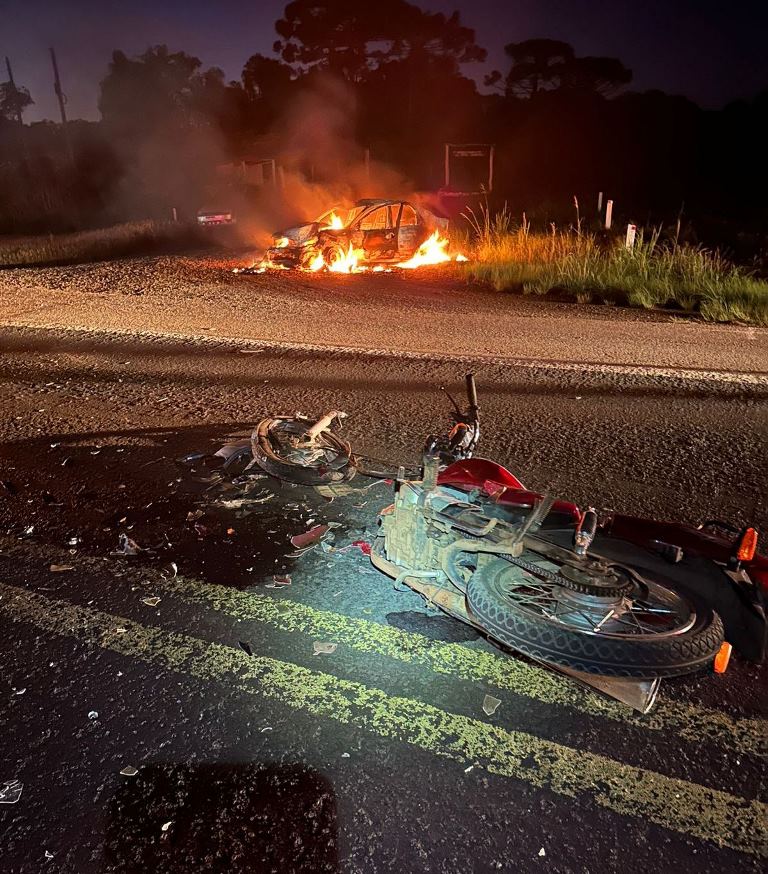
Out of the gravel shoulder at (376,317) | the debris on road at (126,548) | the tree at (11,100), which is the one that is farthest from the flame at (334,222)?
the tree at (11,100)

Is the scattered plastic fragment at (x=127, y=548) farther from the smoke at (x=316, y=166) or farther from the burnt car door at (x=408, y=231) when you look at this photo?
the smoke at (x=316, y=166)

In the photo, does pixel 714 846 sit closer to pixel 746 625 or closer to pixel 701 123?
pixel 746 625

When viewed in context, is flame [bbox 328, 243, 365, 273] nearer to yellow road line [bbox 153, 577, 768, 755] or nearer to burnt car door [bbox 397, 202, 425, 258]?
burnt car door [bbox 397, 202, 425, 258]

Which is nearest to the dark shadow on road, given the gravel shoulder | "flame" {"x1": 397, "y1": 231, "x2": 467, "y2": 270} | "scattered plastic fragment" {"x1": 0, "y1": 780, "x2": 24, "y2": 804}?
"scattered plastic fragment" {"x1": 0, "y1": 780, "x2": 24, "y2": 804}

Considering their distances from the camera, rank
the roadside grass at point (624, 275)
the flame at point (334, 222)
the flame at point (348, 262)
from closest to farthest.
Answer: the roadside grass at point (624, 275)
the flame at point (348, 262)
the flame at point (334, 222)

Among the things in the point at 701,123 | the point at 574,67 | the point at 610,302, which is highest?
the point at 574,67

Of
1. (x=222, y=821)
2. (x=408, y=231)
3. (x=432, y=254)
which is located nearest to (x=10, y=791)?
(x=222, y=821)

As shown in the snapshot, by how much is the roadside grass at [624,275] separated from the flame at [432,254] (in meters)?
1.13

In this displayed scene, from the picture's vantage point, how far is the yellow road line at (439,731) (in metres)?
2.28

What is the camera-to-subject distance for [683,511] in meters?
4.30

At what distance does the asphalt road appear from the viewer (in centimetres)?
219

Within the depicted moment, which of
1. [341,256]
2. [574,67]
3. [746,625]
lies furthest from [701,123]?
[746,625]

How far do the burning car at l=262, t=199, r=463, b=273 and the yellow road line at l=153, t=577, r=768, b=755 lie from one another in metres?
11.7

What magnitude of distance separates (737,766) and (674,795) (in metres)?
0.30
